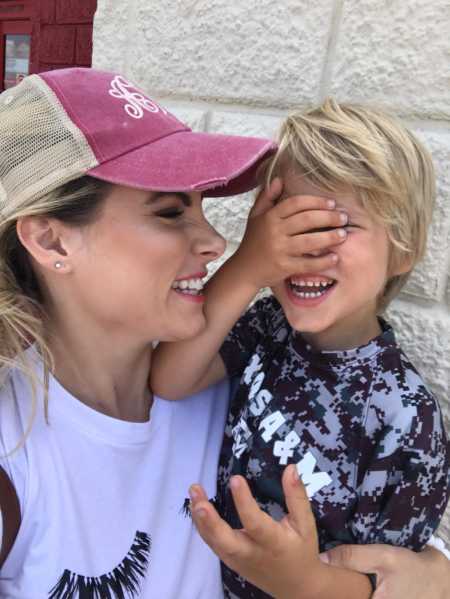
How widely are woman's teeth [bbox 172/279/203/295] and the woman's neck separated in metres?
0.19

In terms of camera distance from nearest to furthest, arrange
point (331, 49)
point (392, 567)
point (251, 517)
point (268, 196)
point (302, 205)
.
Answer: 1. point (251, 517)
2. point (392, 567)
3. point (302, 205)
4. point (268, 196)
5. point (331, 49)

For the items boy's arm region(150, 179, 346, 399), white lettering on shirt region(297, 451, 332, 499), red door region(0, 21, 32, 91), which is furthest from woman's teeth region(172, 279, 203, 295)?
red door region(0, 21, 32, 91)

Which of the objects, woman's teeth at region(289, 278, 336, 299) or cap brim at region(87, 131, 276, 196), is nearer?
cap brim at region(87, 131, 276, 196)

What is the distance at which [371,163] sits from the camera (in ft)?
4.14

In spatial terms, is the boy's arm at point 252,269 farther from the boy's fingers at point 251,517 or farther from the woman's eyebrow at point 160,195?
the boy's fingers at point 251,517

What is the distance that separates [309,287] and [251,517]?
57 centimetres

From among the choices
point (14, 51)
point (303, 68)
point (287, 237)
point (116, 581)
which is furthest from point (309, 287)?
point (14, 51)

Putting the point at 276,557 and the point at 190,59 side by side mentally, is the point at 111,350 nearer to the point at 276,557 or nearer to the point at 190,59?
the point at 276,557

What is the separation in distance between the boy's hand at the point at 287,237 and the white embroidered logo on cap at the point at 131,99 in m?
0.32

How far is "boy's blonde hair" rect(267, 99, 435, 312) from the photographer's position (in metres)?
1.27

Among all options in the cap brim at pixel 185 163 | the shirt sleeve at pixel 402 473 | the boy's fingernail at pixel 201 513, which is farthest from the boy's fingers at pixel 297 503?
the cap brim at pixel 185 163

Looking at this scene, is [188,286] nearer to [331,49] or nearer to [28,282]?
[28,282]

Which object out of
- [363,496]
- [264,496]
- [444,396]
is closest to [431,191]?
[444,396]

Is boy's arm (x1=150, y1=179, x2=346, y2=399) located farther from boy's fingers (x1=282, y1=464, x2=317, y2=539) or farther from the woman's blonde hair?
boy's fingers (x1=282, y1=464, x2=317, y2=539)
